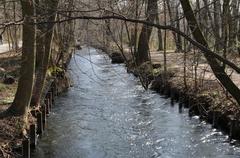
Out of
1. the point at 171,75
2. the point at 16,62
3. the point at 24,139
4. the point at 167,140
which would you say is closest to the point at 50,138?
the point at 24,139

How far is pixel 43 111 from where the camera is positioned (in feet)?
63.0

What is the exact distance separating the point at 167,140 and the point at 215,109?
288cm

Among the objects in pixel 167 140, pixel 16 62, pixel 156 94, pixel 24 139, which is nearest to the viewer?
pixel 24 139

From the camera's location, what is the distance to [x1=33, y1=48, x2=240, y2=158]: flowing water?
15258mm

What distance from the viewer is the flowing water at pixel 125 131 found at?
15.3 m

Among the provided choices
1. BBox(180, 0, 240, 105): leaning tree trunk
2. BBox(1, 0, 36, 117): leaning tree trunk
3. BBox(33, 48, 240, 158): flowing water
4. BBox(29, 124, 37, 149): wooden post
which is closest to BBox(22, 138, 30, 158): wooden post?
BBox(33, 48, 240, 158): flowing water

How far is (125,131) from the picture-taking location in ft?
59.8

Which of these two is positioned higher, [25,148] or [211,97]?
[211,97]

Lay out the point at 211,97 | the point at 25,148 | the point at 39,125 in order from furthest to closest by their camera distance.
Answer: the point at 211,97
the point at 39,125
the point at 25,148

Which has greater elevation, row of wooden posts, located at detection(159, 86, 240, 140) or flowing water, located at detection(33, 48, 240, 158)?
row of wooden posts, located at detection(159, 86, 240, 140)

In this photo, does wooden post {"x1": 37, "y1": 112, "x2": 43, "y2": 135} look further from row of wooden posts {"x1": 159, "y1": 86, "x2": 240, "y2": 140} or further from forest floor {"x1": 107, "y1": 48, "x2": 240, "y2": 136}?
row of wooden posts {"x1": 159, "y1": 86, "x2": 240, "y2": 140}

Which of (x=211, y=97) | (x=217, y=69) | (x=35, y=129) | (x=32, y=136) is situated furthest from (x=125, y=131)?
(x=217, y=69)

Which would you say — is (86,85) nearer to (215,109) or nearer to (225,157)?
(215,109)

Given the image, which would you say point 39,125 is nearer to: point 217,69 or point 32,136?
point 32,136
